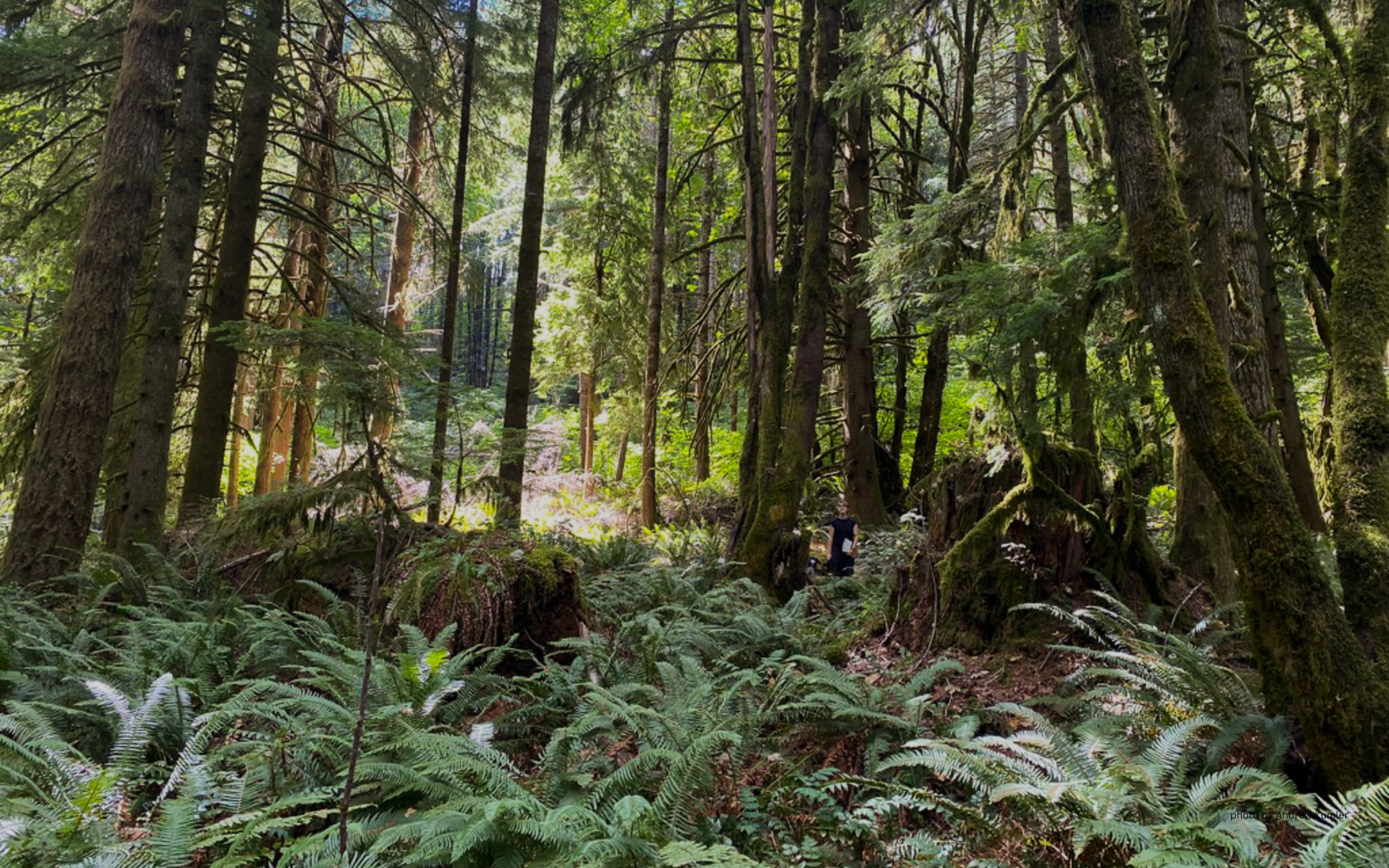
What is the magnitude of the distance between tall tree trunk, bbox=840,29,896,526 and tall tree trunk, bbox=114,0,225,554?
7.60 meters

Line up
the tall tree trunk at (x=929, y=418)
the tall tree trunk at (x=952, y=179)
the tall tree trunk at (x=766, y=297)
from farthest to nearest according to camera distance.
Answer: the tall tree trunk at (x=929, y=418) → the tall tree trunk at (x=952, y=179) → the tall tree trunk at (x=766, y=297)

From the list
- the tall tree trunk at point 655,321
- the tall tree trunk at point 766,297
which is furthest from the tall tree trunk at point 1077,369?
the tall tree trunk at point 655,321

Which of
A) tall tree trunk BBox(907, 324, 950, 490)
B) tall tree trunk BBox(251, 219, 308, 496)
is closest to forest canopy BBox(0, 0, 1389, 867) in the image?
tall tree trunk BBox(907, 324, 950, 490)

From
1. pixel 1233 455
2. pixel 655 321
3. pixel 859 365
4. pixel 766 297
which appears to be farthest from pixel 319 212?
pixel 1233 455

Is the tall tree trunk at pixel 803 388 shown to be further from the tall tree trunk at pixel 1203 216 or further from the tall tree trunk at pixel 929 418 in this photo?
the tall tree trunk at pixel 929 418

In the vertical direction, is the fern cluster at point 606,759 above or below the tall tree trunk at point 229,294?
below

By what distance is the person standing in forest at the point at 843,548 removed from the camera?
8.36 metres

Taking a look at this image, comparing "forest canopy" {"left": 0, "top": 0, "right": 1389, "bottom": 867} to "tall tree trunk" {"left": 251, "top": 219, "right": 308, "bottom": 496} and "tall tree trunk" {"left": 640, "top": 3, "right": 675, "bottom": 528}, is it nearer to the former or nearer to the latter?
"tall tree trunk" {"left": 640, "top": 3, "right": 675, "bottom": 528}

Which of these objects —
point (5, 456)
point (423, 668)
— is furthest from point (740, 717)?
point (5, 456)

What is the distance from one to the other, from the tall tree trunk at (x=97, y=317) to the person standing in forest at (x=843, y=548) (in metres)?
7.03

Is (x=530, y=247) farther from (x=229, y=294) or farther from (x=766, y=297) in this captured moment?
(x=229, y=294)

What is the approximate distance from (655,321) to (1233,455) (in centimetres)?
967

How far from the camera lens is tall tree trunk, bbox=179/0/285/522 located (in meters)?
7.95

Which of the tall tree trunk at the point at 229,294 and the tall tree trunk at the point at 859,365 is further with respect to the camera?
the tall tree trunk at the point at 859,365
